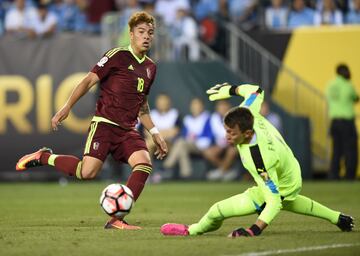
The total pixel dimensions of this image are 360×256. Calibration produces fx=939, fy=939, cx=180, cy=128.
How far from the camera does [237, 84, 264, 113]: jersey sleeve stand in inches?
358

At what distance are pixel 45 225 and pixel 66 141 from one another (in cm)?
1027

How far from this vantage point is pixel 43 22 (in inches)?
848

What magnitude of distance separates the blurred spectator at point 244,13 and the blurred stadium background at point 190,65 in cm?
6

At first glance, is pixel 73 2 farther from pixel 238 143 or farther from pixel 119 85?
pixel 238 143

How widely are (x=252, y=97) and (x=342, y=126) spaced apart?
1129cm

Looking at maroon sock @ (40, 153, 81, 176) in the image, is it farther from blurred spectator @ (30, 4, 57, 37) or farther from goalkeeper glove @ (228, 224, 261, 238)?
blurred spectator @ (30, 4, 57, 37)

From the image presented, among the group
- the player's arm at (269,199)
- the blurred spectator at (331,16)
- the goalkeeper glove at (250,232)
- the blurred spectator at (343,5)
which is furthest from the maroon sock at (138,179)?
the blurred spectator at (343,5)

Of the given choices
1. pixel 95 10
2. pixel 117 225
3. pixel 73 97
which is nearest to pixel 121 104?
pixel 73 97

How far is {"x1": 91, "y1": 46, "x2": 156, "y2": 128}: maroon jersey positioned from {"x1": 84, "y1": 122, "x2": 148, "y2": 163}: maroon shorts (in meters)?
0.10

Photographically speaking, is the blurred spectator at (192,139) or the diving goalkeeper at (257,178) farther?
the blurred spectator at (192,139)

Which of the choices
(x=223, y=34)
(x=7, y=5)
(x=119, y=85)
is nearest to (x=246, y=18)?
(x=223, y=34)

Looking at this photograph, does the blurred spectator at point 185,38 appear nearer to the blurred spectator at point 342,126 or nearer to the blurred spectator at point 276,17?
the blurred spectator at point 276,17

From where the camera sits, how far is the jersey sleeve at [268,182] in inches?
336

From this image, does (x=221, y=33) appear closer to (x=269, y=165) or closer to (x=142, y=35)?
(x=142, y=35)
